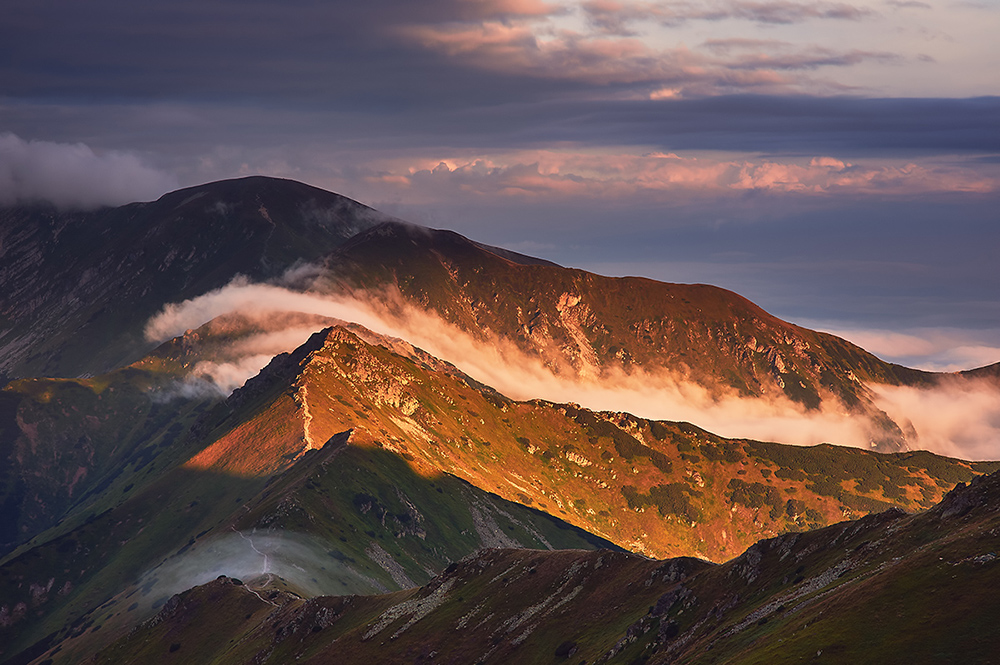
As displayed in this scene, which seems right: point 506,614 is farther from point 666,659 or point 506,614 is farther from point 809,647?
point 809,647

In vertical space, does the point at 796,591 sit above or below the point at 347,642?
above

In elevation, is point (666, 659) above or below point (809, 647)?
below

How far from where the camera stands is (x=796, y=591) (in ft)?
381

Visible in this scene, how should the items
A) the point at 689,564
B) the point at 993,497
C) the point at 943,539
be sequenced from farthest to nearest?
the point at 689,564 → the point at 993,497 → the point at 943,539

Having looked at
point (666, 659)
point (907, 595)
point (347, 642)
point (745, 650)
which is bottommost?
point (347, 642)

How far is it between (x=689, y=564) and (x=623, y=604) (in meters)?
12.9

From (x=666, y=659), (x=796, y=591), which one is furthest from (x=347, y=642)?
(x=796, y=591)

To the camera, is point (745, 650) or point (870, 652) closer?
point (870, 652)

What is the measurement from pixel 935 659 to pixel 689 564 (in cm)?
6943

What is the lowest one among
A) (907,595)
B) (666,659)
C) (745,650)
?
(666,659)

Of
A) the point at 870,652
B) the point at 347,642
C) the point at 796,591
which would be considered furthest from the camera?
the point at 347,642

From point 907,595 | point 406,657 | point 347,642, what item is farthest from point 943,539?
point 347,642

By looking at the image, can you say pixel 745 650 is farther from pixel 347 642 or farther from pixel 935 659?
pixel 347 642

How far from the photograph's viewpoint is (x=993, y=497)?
354 ft
